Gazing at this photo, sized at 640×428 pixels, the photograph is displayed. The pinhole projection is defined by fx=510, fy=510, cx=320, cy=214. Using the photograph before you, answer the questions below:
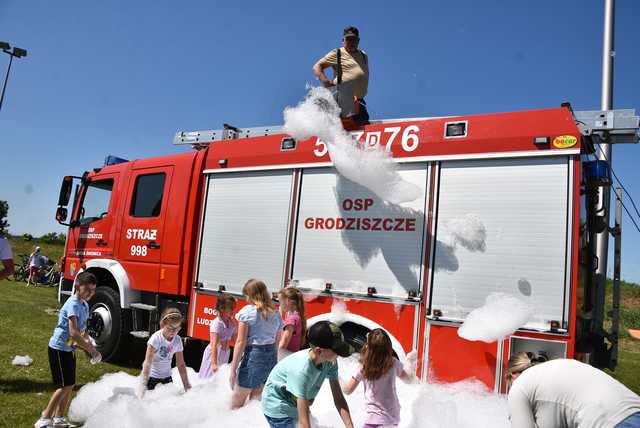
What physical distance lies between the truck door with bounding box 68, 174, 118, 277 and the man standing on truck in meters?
4.00

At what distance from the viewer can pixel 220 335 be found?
523 cm

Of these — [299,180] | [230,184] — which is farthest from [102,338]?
[299,180]

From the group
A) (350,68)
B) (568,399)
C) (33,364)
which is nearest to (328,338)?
(568,399)

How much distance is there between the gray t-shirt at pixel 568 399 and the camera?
2.27 m

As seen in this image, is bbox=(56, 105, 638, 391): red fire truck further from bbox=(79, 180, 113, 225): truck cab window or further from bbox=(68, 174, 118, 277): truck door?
bbox=(79, 180, 113, 225): truck cab window

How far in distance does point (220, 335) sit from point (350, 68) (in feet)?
10.5

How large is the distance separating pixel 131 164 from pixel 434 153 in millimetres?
4855

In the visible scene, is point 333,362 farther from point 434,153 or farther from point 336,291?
point 434,153

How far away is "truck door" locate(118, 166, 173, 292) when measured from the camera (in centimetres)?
686

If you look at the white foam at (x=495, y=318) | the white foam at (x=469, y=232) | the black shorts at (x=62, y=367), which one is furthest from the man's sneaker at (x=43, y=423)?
the white foam at (x=469, y=232)

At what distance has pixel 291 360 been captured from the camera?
121 inches

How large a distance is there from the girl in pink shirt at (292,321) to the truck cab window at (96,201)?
14.5 ft

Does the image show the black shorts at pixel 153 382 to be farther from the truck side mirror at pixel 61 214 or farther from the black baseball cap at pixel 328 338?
the truck side mirror at pixel 61 214

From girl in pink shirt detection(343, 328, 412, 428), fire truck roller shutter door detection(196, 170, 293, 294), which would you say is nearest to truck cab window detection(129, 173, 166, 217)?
fire truck roller shutter door detection(196, 170, 293, 294)
